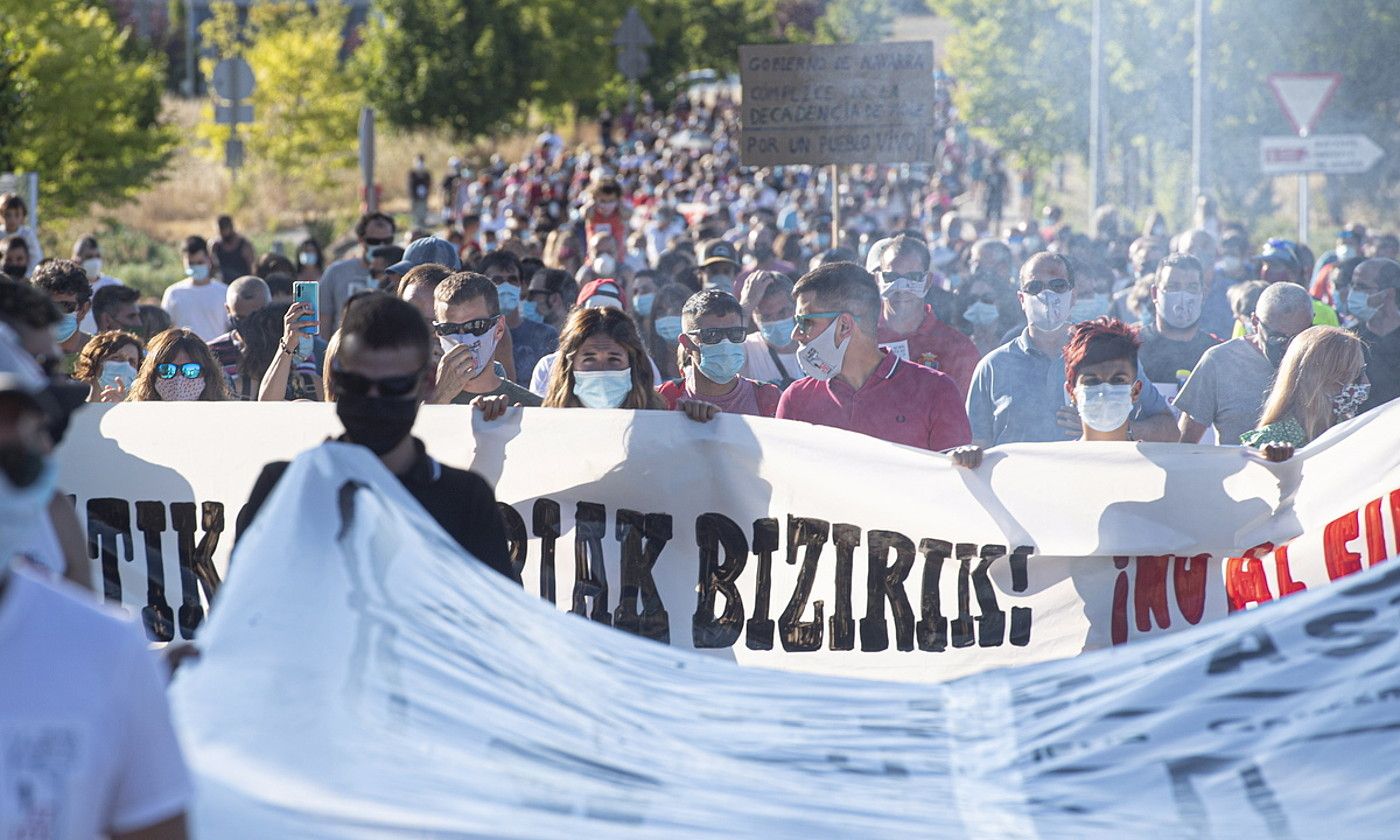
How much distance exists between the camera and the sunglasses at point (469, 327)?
271 inches

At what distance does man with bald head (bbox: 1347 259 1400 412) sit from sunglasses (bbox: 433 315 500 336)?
13.8 ft

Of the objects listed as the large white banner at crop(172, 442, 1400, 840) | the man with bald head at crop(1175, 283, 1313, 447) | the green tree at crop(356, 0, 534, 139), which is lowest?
the large white banner at crop(172, 442, 1400, 840)

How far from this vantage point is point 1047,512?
6.39 meters

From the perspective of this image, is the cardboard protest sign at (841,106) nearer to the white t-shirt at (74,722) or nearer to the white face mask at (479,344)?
the white face mask at (479,344)

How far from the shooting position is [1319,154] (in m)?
18.9

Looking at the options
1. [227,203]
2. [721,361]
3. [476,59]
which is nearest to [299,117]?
[227,203]

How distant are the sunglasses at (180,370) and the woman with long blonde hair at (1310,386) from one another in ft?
12.4

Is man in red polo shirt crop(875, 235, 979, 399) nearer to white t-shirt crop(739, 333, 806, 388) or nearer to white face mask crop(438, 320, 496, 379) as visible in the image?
white t-shirt crop(739, 333, 806, 388)

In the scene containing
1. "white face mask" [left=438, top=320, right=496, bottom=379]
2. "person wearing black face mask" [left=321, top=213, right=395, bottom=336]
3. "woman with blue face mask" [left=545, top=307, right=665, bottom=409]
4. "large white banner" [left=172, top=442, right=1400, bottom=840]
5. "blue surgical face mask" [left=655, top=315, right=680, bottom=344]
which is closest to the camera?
"large white banner" [left=172, top=442, right=1400, bottom=840]

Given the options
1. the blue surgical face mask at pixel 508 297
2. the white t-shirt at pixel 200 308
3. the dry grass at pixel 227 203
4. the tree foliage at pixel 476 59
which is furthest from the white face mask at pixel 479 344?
the tree foliage at pixel 476 59

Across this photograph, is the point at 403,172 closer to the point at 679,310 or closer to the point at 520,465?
the point at 679,310

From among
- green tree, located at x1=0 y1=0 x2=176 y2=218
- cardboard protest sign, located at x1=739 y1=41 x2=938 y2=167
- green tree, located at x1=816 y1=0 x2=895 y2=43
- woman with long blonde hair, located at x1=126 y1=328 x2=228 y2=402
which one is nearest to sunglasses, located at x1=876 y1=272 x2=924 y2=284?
woman with long blonde hair, located at x1=126 y1=328 x2=228 y2=402

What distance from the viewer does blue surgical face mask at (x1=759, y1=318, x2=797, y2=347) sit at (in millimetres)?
8672

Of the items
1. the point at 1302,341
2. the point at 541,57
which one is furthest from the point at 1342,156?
the point at 541,57
